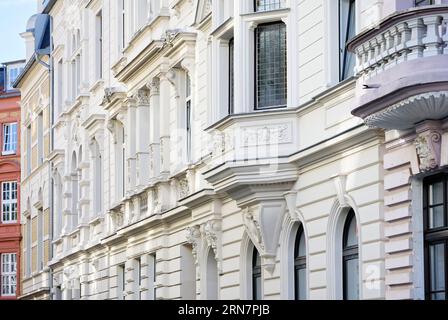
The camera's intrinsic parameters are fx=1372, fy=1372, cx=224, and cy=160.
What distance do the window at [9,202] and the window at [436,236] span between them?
45193 mm

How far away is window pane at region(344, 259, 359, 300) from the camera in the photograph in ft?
65.4

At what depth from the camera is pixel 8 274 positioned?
60.7 metres

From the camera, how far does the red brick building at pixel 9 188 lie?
6050cm

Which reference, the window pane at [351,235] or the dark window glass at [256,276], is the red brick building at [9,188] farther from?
the window pane at [351,235]

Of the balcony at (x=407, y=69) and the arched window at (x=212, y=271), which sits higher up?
the balcony at (x=407, y=69)

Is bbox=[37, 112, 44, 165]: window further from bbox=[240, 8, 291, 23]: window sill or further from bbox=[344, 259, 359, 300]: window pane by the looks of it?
bbox=[344, 259, 359, 300]: window pane

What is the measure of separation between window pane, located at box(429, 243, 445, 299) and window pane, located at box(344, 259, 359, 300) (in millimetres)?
2764

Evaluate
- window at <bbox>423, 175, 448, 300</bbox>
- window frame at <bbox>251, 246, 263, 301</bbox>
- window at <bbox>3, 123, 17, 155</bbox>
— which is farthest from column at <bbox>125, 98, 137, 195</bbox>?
window at <bbox>3, 123, 17, 155</bbox>

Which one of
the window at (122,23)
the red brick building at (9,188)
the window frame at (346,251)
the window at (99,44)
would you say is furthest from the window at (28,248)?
the window frame at (346,251)

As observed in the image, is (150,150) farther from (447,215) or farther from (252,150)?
(447,215)

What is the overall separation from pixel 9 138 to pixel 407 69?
4668cm

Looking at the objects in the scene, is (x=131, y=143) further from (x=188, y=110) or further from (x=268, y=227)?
(x=268, y=227)
